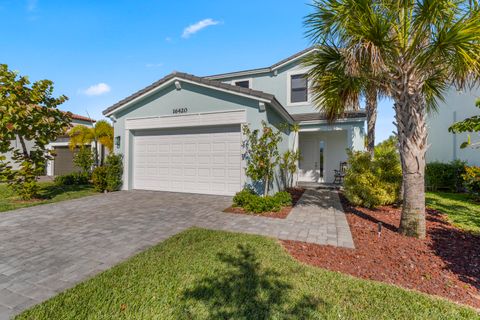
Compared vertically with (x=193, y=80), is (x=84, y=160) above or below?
below

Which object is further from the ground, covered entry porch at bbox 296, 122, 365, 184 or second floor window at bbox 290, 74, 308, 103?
second floor window at bbox 290, 74, 308, 103

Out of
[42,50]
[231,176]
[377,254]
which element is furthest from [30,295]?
[42,50]

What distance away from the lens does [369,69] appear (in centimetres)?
486

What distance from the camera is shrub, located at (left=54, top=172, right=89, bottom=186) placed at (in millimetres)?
12188

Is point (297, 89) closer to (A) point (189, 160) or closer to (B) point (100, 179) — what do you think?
(A) point (189, 160)

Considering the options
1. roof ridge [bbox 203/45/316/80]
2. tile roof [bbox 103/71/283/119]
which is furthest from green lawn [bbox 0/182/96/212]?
roof ridge [bbox 203/45/316/80]

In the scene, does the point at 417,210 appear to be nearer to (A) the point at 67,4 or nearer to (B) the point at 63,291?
(B) the point at 63,291

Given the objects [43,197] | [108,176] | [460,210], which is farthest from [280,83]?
[43,197]

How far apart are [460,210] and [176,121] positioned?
1076 cm

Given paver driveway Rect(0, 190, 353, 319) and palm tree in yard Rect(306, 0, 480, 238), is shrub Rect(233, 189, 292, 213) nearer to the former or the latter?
paver driveway Rect(0, 190, 353, 319)

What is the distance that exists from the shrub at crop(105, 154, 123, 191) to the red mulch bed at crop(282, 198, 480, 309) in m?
8.77

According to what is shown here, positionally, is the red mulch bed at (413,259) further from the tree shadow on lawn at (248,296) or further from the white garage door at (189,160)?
the white garage door at (189,160)

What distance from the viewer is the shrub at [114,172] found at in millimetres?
10188

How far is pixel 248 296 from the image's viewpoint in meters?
2.75
